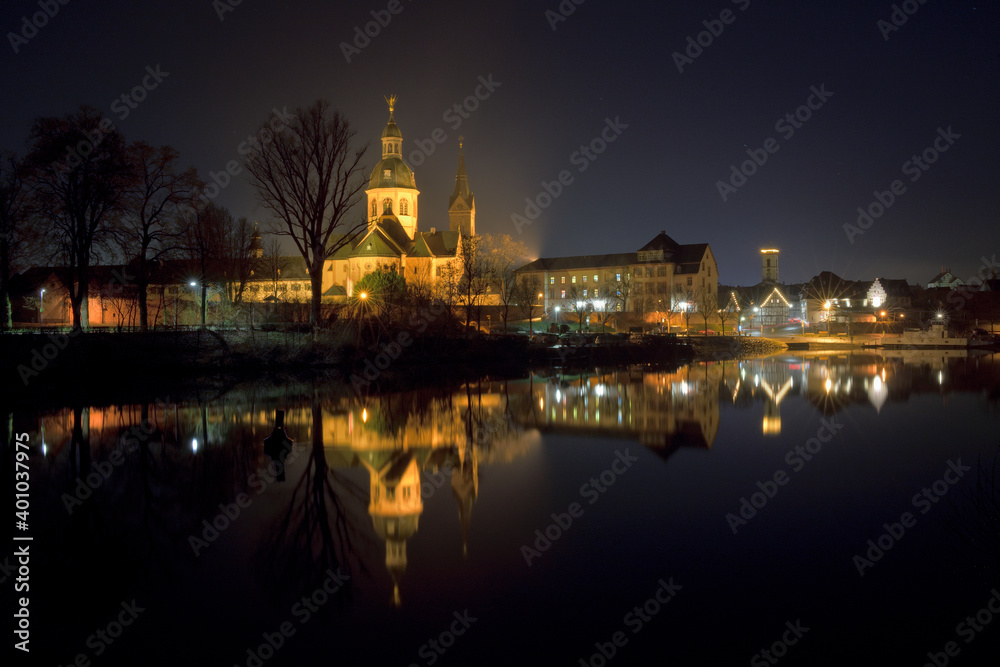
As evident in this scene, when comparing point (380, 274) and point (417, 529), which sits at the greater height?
point (380, 274)

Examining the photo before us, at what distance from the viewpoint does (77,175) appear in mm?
33312

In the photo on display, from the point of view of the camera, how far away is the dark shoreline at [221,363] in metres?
27.2

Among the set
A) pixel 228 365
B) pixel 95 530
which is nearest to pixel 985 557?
pixel 95 530

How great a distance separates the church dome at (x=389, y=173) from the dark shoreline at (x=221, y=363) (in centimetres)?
5798

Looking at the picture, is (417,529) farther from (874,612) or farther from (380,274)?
(380,274)

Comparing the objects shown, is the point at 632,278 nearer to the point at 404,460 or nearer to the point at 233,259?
the point at 233,259

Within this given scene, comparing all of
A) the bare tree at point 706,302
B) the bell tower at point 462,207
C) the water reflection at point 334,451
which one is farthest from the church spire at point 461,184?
the water reflection at point 334,451

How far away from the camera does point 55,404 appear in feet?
74.5

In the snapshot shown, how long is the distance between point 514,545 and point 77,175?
34388 mm

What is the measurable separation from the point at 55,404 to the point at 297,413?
9152 mm

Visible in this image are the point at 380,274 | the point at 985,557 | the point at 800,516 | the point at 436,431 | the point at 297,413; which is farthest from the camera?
the point at 380,274

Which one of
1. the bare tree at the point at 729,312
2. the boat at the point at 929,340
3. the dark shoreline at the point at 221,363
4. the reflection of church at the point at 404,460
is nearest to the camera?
the reflection of church at the point at 404,460

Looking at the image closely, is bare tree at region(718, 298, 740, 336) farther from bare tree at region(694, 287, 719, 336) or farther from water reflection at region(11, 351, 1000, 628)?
water reflection at region(11, 351, 1000, 628)

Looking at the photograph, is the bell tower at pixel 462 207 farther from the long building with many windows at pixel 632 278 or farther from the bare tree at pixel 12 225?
the bare tree at pixel 12 225
